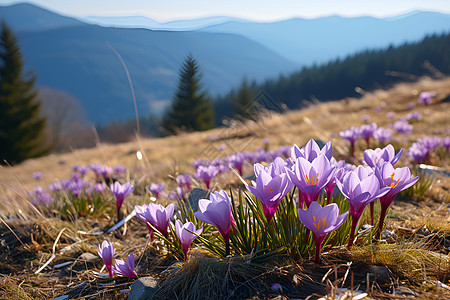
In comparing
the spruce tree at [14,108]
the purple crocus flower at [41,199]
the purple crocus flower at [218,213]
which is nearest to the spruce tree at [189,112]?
the spruce tree at [14,108]

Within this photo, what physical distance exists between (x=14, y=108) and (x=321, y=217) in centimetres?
4434

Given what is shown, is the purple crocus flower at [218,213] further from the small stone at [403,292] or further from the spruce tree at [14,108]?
the spruce tree at [14,108]

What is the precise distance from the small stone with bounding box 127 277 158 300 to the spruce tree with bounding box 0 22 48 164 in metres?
42.2

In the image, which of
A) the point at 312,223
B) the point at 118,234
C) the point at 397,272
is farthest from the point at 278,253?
the point at 118,234

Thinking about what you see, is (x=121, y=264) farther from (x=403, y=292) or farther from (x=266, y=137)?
(x=266, y=137)

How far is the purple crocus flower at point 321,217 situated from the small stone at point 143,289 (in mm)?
893

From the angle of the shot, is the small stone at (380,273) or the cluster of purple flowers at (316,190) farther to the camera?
the small stone at (380,273)

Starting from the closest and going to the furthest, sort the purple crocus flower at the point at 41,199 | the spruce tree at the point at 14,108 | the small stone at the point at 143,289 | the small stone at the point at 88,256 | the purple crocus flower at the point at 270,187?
the purple crocus flower at the point at 270,187, the small stone at the point at 143,289, the small stone at the point at 88,256, the purple crocus flower at the point at 41,199, the spruce tree at the point at 14,108

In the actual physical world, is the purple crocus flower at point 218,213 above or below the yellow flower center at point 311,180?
below

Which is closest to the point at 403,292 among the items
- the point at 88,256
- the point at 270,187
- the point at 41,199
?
the point at 270,187

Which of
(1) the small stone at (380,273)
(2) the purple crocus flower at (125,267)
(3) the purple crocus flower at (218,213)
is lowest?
(2) the purple crocus flower at (125,267)

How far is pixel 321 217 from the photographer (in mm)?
1539

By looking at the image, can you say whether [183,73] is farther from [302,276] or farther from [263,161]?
[302,276]

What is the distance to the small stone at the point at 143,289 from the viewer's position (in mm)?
1776
